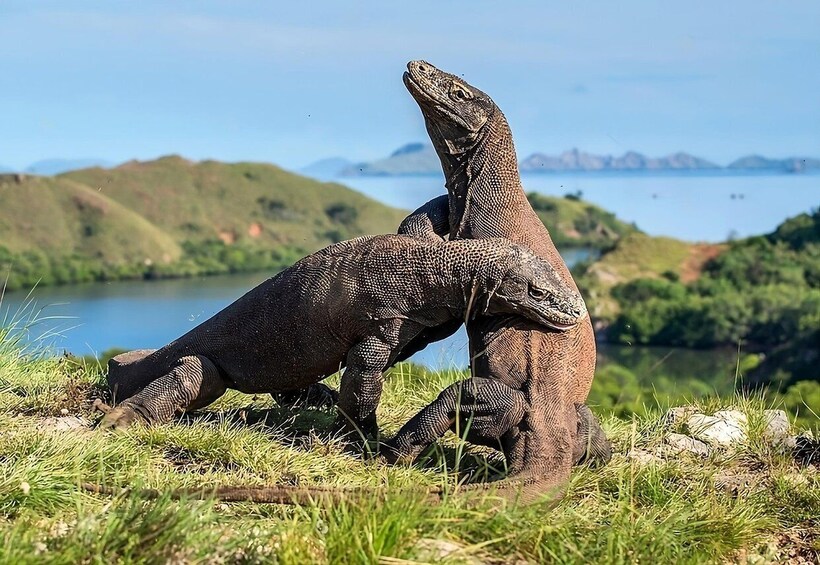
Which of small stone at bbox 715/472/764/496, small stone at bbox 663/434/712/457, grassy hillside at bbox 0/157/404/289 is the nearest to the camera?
small stone at bbox 715/472/764/496

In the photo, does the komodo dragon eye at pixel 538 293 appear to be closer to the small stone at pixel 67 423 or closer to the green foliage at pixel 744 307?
the small stone at pixel 67 423

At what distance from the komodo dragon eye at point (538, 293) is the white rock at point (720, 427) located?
2488mm

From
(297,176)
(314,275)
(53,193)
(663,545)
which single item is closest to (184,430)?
(314,275)

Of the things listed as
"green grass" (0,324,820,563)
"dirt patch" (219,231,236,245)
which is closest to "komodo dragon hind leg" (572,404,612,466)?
"green grass" (0,324,820,563)

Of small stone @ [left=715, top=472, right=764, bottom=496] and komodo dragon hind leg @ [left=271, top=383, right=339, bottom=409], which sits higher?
komodo dragon hind leg @ [left=271, top=383, right=339, bottom=409]

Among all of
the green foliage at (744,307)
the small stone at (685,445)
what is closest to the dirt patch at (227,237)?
the green foliage at (744,307)

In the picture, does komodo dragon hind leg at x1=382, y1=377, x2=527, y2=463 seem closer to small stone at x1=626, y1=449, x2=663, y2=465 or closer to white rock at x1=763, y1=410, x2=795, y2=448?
small stone at x1=626, y1=449, x2=663, y2=465

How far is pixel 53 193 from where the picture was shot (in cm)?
7338

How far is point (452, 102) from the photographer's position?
25.6ft

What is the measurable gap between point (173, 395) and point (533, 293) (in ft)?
9.26

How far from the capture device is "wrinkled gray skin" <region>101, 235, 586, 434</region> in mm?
6883

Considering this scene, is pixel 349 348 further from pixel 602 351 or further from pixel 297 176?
pixel 297 176

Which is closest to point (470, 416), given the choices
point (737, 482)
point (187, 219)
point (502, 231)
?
point (502, 231)

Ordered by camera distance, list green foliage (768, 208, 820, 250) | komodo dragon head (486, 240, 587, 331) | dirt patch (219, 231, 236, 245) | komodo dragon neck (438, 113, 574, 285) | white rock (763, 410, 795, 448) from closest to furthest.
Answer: komodo dragon head (486, 240, 587, 331)
komodo dragon neck (438, 113, 574, 285)
white rock (763, 410, 795, 448)
dirt patch (219, 231, 236, 245)
green foliage (768, 208, 820, 250)
